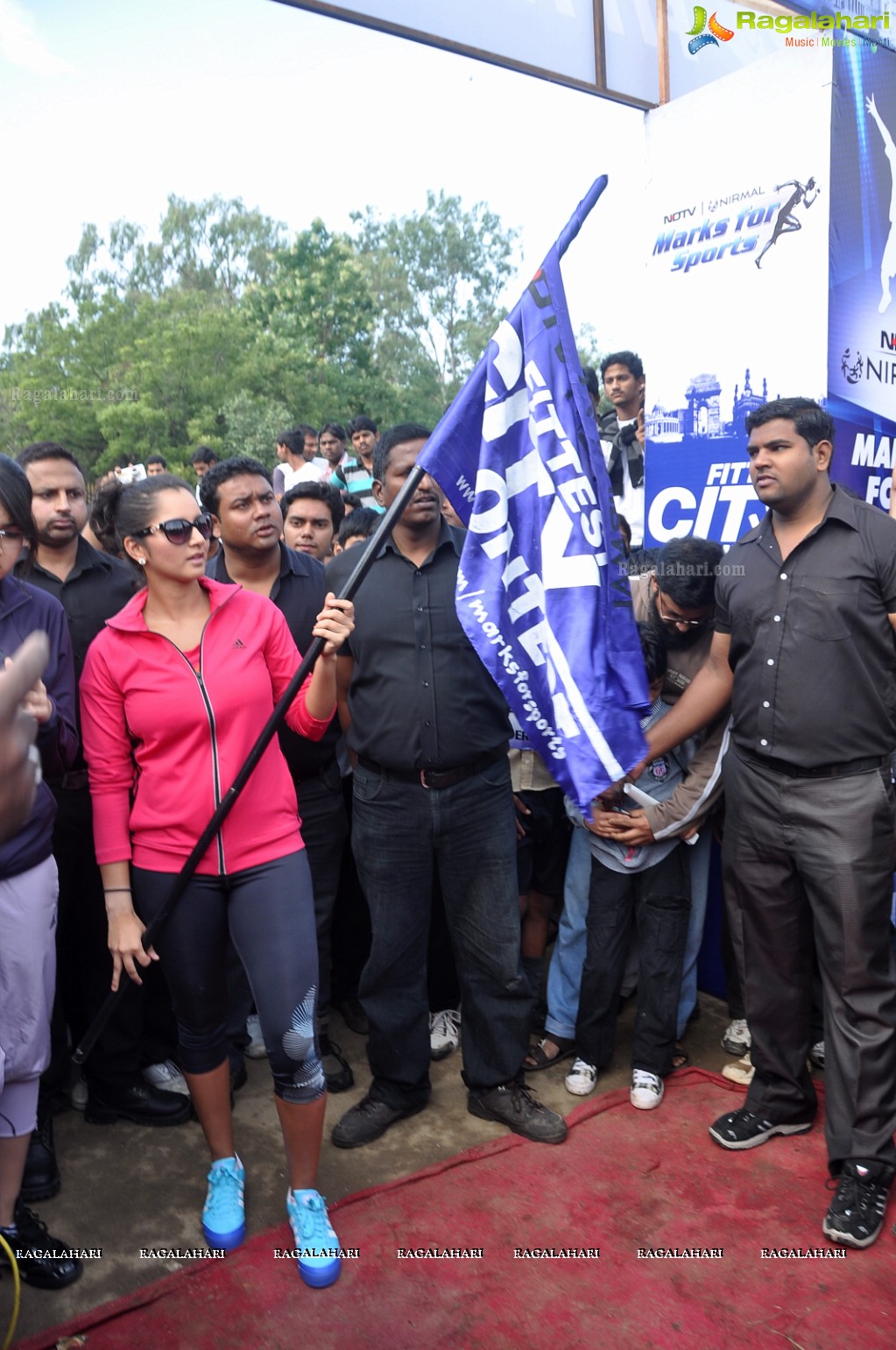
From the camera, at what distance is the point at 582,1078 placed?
12.5 feet

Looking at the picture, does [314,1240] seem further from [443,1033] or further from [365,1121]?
[443,1033]

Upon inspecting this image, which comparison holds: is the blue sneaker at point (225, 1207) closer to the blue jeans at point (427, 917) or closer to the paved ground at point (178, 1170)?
the paved ground at point (178, 1170)

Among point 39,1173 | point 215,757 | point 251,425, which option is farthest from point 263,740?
point 251,425

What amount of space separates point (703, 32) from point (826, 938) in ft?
16.4

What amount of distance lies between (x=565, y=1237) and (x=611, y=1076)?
958 mm

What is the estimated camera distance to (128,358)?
36688mm

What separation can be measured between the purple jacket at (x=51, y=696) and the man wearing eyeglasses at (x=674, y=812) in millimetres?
1833

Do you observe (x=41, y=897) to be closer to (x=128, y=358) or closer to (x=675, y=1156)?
(x=675, y=1156)

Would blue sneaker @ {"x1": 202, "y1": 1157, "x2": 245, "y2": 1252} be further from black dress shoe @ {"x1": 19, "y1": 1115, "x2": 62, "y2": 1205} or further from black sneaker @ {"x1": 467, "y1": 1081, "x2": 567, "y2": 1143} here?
black sneaker @ {"x1": 467, "y1": 1081, "x2": 567, "y2": 1143}

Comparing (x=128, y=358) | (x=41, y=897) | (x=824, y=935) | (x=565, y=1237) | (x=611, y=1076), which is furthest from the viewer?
(x=128, y=358)

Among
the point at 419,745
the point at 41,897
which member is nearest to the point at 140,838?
the point at 41,897

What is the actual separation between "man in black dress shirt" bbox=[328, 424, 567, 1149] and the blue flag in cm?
28

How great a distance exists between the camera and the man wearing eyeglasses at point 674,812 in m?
3.74

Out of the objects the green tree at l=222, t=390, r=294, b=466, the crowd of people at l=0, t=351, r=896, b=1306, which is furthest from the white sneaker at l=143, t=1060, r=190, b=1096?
the green tree at l=222, t=390, r=294, b=466
